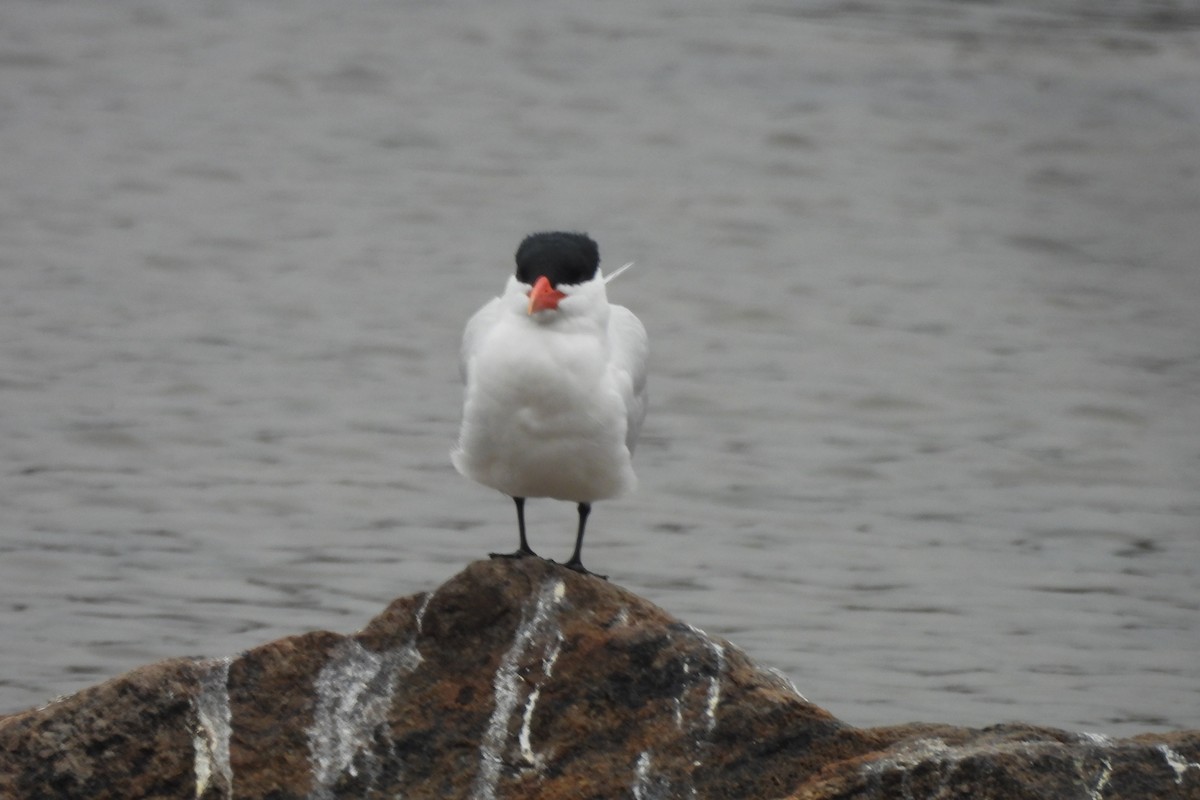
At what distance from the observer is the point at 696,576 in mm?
11102

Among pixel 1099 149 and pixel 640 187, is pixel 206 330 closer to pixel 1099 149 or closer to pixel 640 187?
pixel 640 187

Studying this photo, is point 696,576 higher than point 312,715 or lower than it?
lower

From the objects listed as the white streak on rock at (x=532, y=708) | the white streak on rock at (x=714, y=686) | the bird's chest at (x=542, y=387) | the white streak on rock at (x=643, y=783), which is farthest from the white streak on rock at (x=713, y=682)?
the bird's chest at (x=542, y=387)

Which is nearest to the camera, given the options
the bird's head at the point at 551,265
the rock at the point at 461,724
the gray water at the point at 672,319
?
the rock at the point at 461,724

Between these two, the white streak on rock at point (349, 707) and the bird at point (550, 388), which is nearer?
the white streak on rock at point (349, 707)

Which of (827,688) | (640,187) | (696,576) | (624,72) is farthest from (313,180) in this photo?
(827,688)

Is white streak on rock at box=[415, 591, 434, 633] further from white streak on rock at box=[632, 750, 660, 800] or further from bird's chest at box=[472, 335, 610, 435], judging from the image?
white streak on rock at box=[632, 750, 660, 800]

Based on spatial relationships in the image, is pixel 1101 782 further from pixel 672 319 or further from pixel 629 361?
pixel 672 319

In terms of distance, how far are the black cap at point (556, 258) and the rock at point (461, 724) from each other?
97cm

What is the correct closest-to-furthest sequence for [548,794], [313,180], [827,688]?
1. [548,794]
2. [827,688]
3. [313,180]

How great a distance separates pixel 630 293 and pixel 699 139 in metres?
4.24

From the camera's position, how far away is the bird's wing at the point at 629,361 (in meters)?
6.55

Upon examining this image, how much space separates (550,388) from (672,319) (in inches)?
378

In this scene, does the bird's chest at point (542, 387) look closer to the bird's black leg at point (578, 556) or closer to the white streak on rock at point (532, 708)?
the bird's black leg at point (578, 556)
